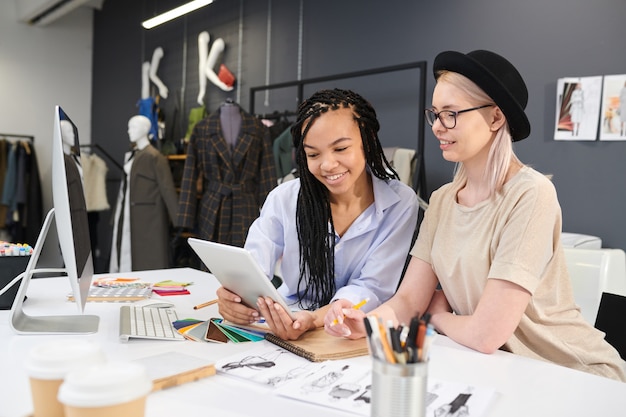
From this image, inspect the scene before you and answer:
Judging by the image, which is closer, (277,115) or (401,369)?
(401,369)

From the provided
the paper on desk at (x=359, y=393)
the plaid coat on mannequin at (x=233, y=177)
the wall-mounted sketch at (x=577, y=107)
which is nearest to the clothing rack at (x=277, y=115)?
the plaid coat on mannequin at (x=233, y=177)

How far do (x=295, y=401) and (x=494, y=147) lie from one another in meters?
0.76

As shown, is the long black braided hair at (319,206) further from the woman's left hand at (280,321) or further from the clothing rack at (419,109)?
the clothing rack at (419,109)

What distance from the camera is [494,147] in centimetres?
131

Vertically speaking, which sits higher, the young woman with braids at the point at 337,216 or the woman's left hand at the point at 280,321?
the young woman with braids at the point at 337,216

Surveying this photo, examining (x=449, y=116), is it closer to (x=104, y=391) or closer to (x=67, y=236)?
(x=67, y=236)

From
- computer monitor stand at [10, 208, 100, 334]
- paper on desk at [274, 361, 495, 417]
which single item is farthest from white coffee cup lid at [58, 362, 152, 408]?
computer monitor stand at [10, 208, 100, 334]

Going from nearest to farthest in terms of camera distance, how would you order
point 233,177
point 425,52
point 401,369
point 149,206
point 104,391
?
point 104,391, point 401,369, point 425,52, point 233,177, point 149,206

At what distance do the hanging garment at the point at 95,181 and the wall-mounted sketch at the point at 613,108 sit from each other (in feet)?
14.8

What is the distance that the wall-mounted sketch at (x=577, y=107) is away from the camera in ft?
8.99

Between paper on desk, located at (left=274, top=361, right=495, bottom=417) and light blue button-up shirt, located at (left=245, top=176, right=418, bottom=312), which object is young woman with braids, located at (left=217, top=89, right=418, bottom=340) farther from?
paper on desk, located at (left=274, top=361, right=495, bottom=417)

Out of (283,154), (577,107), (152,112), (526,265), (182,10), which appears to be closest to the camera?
(526,265)

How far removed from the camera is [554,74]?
2908 mm

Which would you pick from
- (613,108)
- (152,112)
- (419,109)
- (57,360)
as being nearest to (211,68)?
(152,112)
